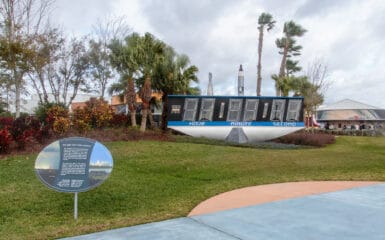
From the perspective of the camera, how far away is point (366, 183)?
30.8 ft

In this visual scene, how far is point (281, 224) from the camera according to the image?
5535 mm

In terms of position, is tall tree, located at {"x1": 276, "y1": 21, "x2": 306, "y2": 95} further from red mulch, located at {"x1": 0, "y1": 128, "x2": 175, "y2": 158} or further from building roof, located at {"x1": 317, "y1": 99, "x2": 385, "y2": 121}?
red mulch, located at {"x1": 0, "y1": 128, "x2": 175, "y2": 158}

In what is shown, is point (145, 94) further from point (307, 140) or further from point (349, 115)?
point (349, 115)

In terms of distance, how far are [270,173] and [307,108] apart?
98.4ft

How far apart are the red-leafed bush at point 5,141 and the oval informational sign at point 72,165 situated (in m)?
6.33

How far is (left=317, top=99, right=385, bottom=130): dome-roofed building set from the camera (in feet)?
186

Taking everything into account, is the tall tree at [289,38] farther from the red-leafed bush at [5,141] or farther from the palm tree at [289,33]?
the red-leafed bush at [5,141]

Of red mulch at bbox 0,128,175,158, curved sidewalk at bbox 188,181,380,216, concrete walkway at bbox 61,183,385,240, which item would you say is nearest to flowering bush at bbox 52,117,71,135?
red mulch at bbox 0,128,175,158

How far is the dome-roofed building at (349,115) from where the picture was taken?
186 feet

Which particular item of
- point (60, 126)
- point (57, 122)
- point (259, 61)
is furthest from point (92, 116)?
point (259, 61)

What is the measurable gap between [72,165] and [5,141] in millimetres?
6751

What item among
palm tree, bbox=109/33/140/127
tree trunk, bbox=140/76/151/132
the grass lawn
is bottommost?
the grass lawn

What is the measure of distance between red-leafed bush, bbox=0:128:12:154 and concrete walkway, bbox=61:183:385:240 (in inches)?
310

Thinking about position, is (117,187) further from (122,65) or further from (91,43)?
(91,43)
